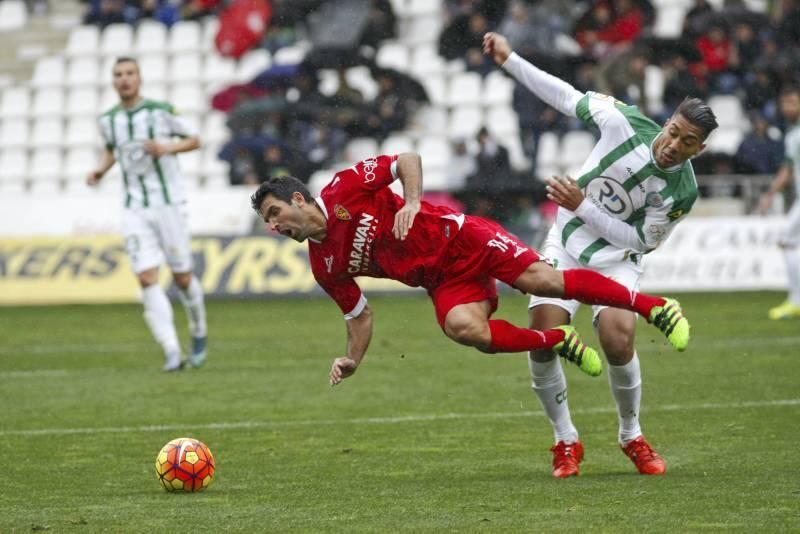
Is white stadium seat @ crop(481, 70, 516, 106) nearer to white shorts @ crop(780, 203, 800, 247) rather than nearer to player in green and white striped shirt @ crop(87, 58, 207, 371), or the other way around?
white shorts @ crop(780, 203, 800, 247)

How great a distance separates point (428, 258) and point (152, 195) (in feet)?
20.1

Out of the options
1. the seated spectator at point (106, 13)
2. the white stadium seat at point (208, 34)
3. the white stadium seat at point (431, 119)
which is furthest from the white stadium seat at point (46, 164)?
the white stadium seat at point (431, 119)

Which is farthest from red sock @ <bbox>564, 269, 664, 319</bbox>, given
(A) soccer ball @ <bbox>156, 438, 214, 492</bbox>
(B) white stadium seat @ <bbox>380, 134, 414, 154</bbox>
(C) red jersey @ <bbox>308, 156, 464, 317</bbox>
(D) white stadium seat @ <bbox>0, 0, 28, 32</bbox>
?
(D) white stadium seat @ <bbox>0, 0, 28, 32</bbox>

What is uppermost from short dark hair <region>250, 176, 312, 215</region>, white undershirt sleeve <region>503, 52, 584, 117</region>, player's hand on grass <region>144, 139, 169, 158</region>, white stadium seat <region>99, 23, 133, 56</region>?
white undershirt sleeve <region>503, 52, 584, 117</region>

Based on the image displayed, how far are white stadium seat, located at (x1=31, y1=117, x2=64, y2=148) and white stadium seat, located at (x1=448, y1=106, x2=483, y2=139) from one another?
7.51 metres

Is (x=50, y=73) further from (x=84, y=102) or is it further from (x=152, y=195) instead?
(x=152, y=195)

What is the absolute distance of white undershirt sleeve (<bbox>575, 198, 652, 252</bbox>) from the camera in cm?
763

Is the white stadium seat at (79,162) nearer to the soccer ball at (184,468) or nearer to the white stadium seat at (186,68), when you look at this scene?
the white stadium seat at (186,68)

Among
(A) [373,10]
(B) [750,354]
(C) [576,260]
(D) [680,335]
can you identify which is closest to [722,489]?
(D) [680,335]

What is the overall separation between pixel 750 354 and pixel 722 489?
6.51 meters

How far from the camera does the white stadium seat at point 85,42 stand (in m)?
28.2

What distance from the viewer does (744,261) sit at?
20.0 meters

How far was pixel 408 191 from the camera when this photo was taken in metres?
7.32

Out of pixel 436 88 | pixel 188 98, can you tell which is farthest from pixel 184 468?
pixel 188 98
